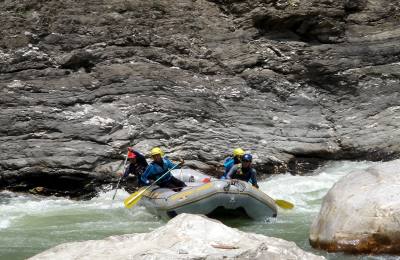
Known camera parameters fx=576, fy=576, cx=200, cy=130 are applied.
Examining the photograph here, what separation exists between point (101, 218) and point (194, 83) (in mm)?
7621

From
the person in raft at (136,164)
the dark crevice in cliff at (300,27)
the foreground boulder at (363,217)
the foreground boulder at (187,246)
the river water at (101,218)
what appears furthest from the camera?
the dark crevice in cliff at (300,27)

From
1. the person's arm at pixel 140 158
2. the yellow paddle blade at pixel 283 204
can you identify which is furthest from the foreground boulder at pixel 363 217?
the person's arm at pixel 140 158

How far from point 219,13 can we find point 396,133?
293 inches

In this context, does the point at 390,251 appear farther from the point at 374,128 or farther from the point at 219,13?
the point at 219,13

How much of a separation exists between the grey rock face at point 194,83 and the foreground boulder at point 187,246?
9632mm

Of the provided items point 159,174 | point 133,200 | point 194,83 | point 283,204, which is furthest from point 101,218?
point 194,83

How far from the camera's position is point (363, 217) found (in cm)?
602

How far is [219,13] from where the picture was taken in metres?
19.8

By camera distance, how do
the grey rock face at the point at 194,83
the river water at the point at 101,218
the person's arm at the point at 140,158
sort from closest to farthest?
the river water at the point at 101,218, the person's arm at the point at 140,158, the grey rock face at the point at 194,83

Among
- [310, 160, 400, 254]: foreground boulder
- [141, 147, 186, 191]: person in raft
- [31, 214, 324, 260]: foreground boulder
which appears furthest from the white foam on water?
[31, 214, 324, 260]: foreground boulder

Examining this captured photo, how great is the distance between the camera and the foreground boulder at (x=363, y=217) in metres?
5.88

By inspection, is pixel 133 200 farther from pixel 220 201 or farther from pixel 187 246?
pixel 187 246

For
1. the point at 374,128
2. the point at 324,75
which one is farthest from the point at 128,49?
the point at 374,128

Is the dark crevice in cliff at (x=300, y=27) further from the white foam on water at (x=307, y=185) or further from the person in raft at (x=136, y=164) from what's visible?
the person in raft at (x=136, y=164)
